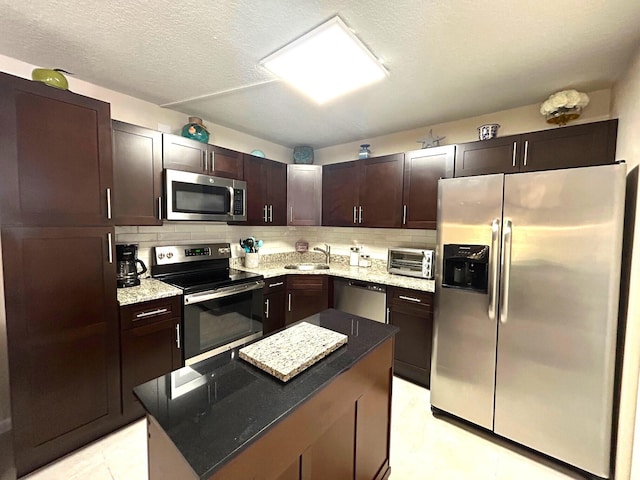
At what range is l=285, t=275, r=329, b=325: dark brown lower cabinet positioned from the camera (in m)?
3.04

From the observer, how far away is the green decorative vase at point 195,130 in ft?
8.30

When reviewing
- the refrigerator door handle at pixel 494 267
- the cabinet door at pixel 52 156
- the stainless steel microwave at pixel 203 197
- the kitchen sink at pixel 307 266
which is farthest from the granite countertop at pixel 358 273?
the cabinet door at pixel 52 156

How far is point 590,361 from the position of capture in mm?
1531

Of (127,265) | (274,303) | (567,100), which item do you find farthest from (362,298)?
(567,100)

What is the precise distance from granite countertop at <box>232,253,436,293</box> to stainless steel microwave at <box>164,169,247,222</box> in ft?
2.29

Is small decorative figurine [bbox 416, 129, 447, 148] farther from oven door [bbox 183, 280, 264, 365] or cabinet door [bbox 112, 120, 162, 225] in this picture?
cabinet door [bbox 112, 120, 162, 225]

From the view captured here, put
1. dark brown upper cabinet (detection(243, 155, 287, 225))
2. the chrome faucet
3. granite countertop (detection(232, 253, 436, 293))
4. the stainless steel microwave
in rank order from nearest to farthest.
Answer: the stainless steel microwave, granite countertop (detection(232, 253, 436, 293)), dark brown upper cabinet (detection(243, 155, 287, 225)), the chrome faucet

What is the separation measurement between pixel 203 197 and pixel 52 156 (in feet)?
3.42

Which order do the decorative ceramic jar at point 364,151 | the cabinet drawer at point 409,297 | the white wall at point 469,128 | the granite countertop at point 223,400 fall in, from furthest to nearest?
the decorative ceramic jar at point 364,151
the cabinet drawer at point 409,297
the white wall at point 469,128
the granite countertop at point 223,400

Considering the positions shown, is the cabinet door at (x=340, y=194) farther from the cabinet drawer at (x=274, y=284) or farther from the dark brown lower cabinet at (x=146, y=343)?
the dark brown lower cabinet at (x=146, y=343)

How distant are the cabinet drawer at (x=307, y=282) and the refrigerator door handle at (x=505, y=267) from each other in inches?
66.3

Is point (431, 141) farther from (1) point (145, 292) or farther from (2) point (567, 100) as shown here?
(1) point (145, 292)

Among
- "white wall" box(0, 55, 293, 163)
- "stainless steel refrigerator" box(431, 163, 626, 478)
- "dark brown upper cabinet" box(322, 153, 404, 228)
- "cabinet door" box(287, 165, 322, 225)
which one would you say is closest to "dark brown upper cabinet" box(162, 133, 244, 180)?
"white wall" box(0, 55, 293, 163)

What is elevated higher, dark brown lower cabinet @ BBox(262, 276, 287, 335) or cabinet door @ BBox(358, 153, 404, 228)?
cabinet door @ BBox(358, 153, 404, 228)
